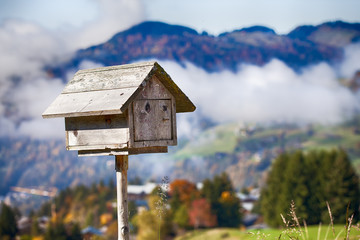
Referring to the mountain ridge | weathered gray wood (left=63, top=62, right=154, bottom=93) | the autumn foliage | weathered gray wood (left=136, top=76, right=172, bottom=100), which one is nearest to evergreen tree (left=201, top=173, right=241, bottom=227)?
the autumn foliage

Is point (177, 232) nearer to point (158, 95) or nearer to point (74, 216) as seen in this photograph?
point (74, 216)

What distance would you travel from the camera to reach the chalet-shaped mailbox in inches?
333

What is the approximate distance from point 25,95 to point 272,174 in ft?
276

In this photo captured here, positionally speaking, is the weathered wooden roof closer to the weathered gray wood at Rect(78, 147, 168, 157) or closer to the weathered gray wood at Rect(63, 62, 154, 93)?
the weathered gray wood at Rect(63, 62, 154, 93)

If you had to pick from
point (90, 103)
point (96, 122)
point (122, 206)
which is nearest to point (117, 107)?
point (90, 103)

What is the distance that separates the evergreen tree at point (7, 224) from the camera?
63031 mm

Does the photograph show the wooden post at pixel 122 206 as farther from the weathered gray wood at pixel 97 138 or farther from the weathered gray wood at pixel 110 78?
the weathered gray wood at pixel 110 78

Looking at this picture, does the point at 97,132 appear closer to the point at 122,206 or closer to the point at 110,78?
the point at 110,78

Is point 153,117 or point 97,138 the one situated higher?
point 153,117

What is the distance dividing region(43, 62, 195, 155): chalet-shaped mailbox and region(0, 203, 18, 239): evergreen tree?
5712 cm

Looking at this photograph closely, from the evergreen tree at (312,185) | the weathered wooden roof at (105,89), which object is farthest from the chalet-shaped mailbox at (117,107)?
the evergreen tree at (312,185)

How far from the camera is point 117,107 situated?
8.09m

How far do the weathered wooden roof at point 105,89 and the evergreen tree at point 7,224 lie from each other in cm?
5710

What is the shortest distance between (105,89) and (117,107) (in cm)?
73
